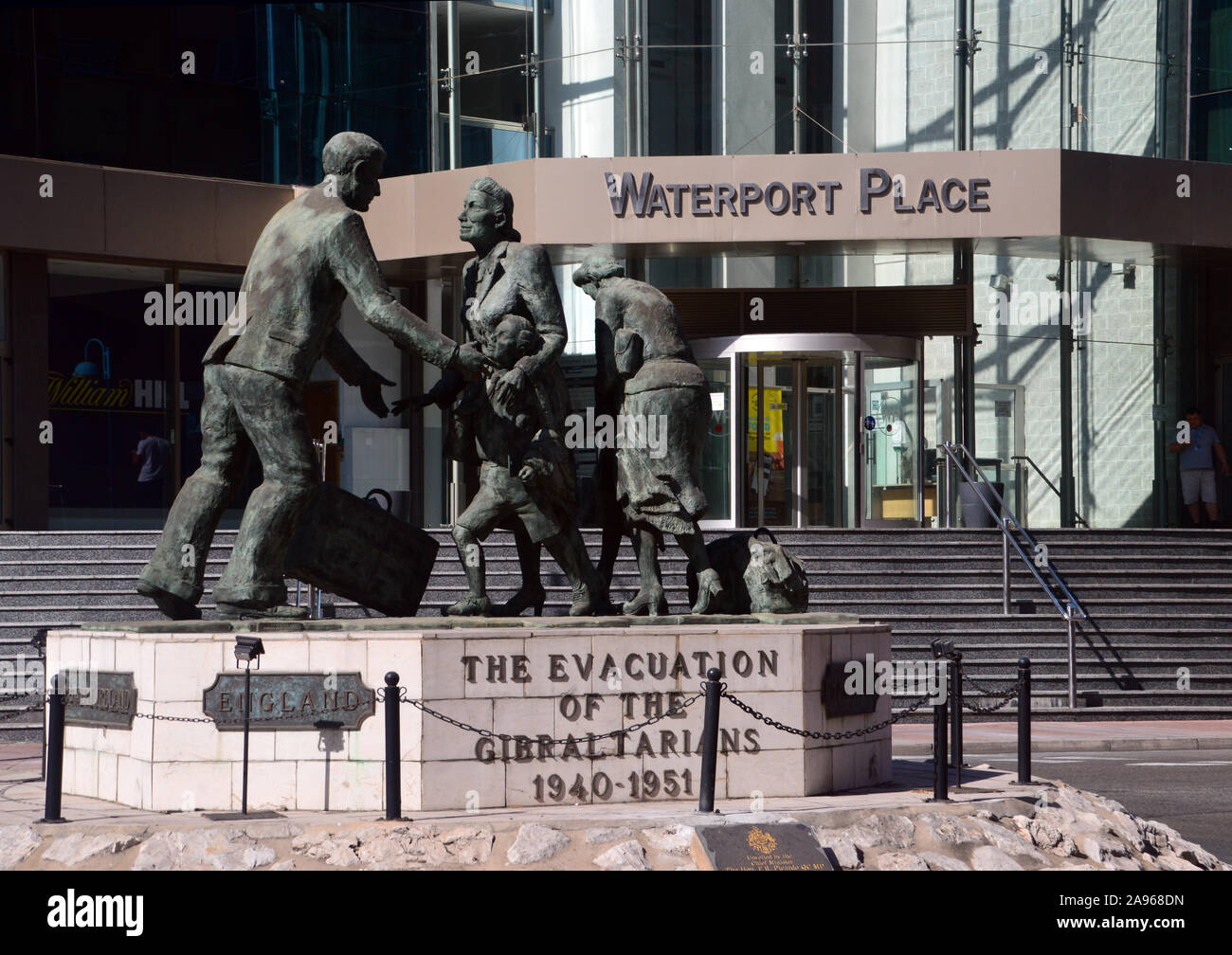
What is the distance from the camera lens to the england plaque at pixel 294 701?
8.26 metres

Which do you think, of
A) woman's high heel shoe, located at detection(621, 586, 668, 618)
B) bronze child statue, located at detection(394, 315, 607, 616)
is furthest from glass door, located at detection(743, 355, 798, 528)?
bronze child statue, located at detection(394, 315, 607, 616)

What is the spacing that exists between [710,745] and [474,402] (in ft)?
8.23

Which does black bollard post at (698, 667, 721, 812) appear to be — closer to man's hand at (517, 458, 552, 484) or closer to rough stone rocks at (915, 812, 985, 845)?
rough stone rocks at (915, 812, 985, 845)

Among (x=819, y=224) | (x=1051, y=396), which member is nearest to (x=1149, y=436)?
(x=1051, y=396)

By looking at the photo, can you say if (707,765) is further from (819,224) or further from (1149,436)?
(1149,436)

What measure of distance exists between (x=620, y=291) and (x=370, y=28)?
55.0 feet

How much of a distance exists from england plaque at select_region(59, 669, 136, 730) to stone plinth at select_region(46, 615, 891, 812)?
0.06 meters

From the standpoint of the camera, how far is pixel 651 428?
9.93 meters

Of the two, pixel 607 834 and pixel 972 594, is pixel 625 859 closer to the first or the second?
pixel 607 834

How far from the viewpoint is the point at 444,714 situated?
27.2 feet

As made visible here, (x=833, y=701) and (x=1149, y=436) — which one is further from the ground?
(x=1149, y=436)

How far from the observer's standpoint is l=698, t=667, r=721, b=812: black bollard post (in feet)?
26.4
